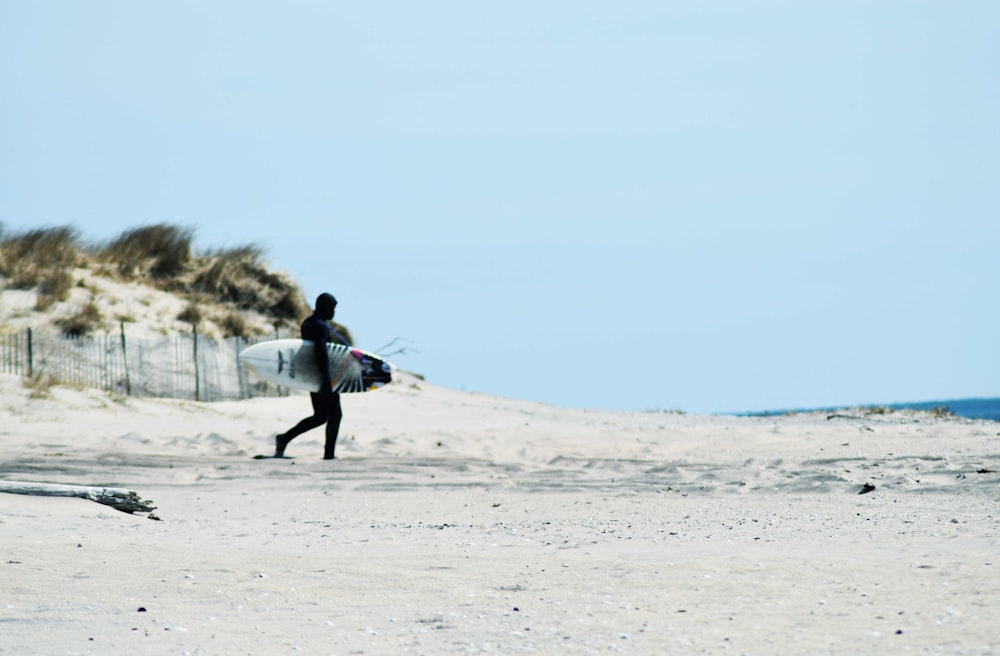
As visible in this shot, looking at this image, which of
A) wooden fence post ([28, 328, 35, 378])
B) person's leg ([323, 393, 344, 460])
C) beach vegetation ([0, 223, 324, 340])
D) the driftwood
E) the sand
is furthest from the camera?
beach vegetation ([0, 223, 324, 340])

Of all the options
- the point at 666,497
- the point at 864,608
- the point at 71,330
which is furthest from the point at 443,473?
the point at 71,330

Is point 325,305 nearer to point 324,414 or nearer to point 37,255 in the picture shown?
point 324,414

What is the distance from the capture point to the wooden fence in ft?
64.0

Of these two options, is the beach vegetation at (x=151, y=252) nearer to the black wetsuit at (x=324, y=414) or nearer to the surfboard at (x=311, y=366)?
the surfboard at (x=311, y=366)

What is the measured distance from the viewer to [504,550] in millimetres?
7160

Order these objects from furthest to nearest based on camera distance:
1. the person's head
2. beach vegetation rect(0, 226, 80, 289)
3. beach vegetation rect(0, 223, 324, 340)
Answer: beach vegetation rect(0, 223, 324, 340) → beach vegetation rect(0, 226, 80, 289) → the person's head

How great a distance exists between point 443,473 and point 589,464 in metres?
1.78

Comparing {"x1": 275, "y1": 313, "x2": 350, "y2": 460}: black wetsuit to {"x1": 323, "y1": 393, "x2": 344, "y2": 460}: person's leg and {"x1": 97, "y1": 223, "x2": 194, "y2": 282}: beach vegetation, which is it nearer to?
{"x1": 323, "y1": 393, "x2": 344, "y2": 460}: person's leg

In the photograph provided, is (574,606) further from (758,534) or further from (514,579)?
(758,534)

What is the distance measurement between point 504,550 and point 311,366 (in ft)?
26.3

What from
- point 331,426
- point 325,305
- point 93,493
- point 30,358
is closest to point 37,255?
point 30,358

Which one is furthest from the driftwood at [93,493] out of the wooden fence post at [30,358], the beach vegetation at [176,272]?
the beach vegetation at [176,272]

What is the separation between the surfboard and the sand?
3.18 ft

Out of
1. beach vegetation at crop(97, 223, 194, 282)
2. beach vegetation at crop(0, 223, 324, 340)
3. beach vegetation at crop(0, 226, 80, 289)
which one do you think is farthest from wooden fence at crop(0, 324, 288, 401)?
beach vegetation at crop(97, 223, 194, 282)
